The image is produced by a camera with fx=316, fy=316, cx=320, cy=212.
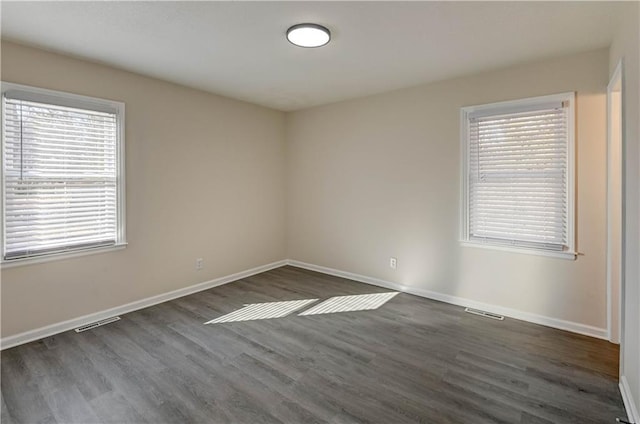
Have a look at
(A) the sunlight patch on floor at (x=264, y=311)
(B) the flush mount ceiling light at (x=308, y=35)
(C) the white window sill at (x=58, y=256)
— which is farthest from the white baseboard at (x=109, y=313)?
Result: (B) the flush mount ceiling light at (x=308, y=35)

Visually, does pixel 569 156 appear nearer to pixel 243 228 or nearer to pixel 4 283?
pixel 243 228

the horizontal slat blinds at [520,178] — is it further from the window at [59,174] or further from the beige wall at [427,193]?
the window at [59,174]

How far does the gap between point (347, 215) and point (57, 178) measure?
3.30 metres

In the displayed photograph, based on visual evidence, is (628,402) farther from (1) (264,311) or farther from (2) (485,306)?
(1) (264,311)

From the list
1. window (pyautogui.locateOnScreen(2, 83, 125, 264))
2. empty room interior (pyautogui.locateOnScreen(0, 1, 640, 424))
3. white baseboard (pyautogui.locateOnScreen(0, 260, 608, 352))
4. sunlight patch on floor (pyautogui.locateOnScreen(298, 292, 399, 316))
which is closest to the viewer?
empty room interior (pyautogui.locateOnScreen(0, 1, 640, 424))

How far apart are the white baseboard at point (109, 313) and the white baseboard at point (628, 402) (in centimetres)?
402

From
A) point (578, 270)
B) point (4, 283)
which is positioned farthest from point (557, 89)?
point (4, 283)

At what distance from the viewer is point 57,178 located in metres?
2.88

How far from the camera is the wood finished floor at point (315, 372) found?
1924 millimetres

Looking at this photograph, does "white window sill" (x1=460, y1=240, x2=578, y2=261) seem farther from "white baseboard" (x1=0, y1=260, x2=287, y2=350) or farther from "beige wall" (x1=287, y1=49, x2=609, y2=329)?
"white baseboard" (x1=0, y1=260, x2=287, y2=350)

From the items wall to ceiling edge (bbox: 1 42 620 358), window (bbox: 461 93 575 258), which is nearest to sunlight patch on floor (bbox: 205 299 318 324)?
wall to ceiling edge (bbox: 1 42 620 358)

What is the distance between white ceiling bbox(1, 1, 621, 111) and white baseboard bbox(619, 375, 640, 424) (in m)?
2.50

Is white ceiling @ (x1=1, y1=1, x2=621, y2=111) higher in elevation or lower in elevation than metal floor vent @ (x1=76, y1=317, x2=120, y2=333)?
higher

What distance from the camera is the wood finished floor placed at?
192 centimetres
